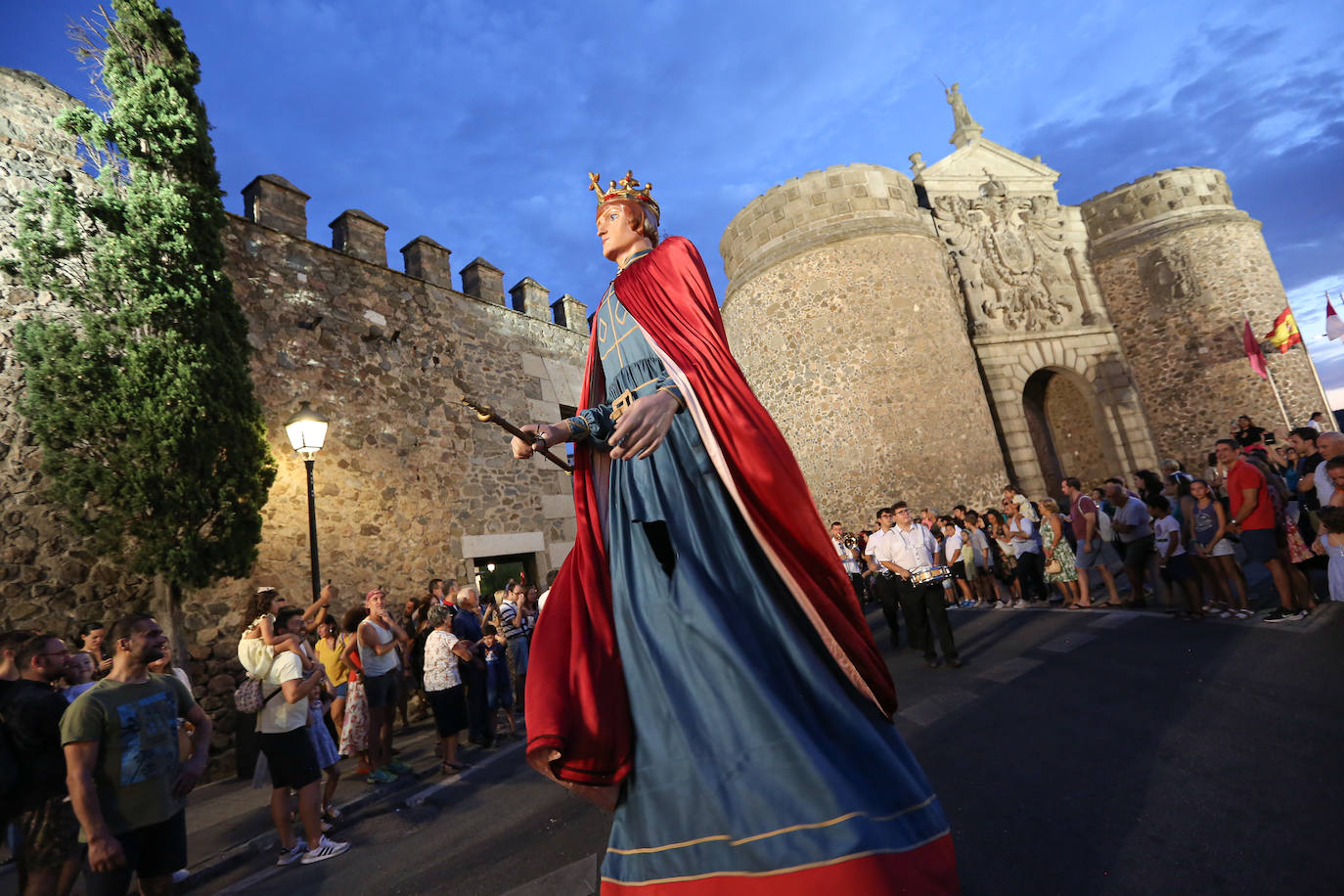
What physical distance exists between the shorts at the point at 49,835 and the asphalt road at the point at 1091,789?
993 mm

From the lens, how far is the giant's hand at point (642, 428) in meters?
1.82

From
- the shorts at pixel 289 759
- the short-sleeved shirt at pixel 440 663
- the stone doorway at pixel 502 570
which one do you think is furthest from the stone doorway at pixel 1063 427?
the shorts at pixel 289 759

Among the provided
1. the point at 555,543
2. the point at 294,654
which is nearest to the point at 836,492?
the point at 555,543

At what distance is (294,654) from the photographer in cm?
431

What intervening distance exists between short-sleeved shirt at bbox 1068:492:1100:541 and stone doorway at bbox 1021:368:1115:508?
414 inches

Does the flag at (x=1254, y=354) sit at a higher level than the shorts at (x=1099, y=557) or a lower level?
higher

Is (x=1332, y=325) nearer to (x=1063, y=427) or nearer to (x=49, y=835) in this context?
(x=1063, y=427)

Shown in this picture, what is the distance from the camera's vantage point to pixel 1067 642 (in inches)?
240

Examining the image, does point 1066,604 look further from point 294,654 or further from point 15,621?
Result: point 15,621

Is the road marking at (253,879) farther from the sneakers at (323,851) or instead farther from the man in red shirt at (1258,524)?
the man in red shirt at (1258,524)

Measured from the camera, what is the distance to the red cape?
1.60 m

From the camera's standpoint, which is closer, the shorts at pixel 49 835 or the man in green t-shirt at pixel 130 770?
the man in green t-shirt at pixel 130 770

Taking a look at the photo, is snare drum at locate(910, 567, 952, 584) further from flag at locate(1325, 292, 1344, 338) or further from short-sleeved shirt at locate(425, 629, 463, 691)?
flag at locate(1325, 292, 1344, 338)

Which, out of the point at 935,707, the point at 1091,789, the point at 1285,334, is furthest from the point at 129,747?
the point at 1285,334
